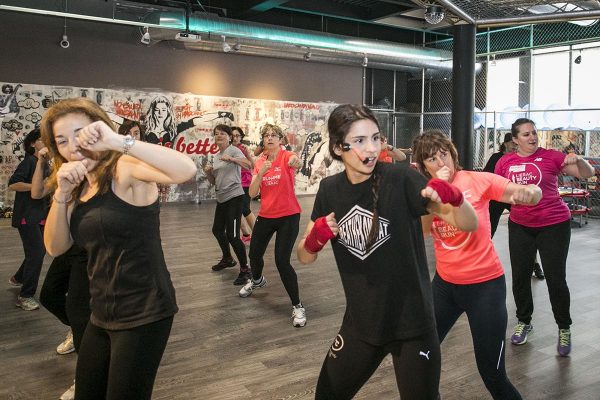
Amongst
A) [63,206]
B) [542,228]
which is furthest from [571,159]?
[63,206]

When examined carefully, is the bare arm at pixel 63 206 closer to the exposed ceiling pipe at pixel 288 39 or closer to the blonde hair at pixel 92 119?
the blonde hair at pixel 92 119

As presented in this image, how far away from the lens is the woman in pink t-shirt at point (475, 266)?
2.20 m

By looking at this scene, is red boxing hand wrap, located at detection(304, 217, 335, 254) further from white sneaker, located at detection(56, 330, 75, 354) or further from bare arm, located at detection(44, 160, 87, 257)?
white sneaker, located at detection(56, 330, 75, 354)

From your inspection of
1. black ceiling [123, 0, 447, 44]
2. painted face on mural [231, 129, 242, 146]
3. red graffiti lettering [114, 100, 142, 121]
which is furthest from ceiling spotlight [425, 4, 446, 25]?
red graffiti lettering [114, 100, 142, 121]

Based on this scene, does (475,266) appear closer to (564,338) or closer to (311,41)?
(564,338)

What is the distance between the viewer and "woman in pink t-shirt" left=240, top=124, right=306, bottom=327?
14.0 feet

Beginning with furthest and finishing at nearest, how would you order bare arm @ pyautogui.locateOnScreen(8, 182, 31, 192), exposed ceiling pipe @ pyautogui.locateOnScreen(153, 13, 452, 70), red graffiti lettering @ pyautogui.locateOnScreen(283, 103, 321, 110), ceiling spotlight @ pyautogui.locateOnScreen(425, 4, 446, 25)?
1. red graffiti lettering @ pyautogui.locateOnScreen(283, 103, 321, 110)
2. exposed ceiling pipe @ pyautogui.locateOnScreen(153, 13, 452, 70)
3. ceiling spotlight @ pyautogui.locateOnScreen(425, 4, 446, 25)
4. bare arm @ pyautogui.locateOnScreen(8, 182, 31, 192)

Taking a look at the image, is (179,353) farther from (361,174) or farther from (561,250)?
(561,250)

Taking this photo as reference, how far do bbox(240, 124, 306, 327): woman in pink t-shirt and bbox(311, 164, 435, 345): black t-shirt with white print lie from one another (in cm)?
242

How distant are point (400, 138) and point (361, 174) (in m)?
14.4

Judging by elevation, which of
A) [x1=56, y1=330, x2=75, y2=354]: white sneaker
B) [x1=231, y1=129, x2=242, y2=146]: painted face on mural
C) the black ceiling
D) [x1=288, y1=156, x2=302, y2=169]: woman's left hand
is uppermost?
the black ceiling

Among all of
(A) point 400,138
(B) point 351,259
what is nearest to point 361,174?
(B) point 351,259

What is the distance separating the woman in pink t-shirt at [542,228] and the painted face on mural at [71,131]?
297 cm

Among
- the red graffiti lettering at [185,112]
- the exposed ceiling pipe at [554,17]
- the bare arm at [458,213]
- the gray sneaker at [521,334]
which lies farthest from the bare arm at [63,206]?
the red graffiti lettering at [185,112]
